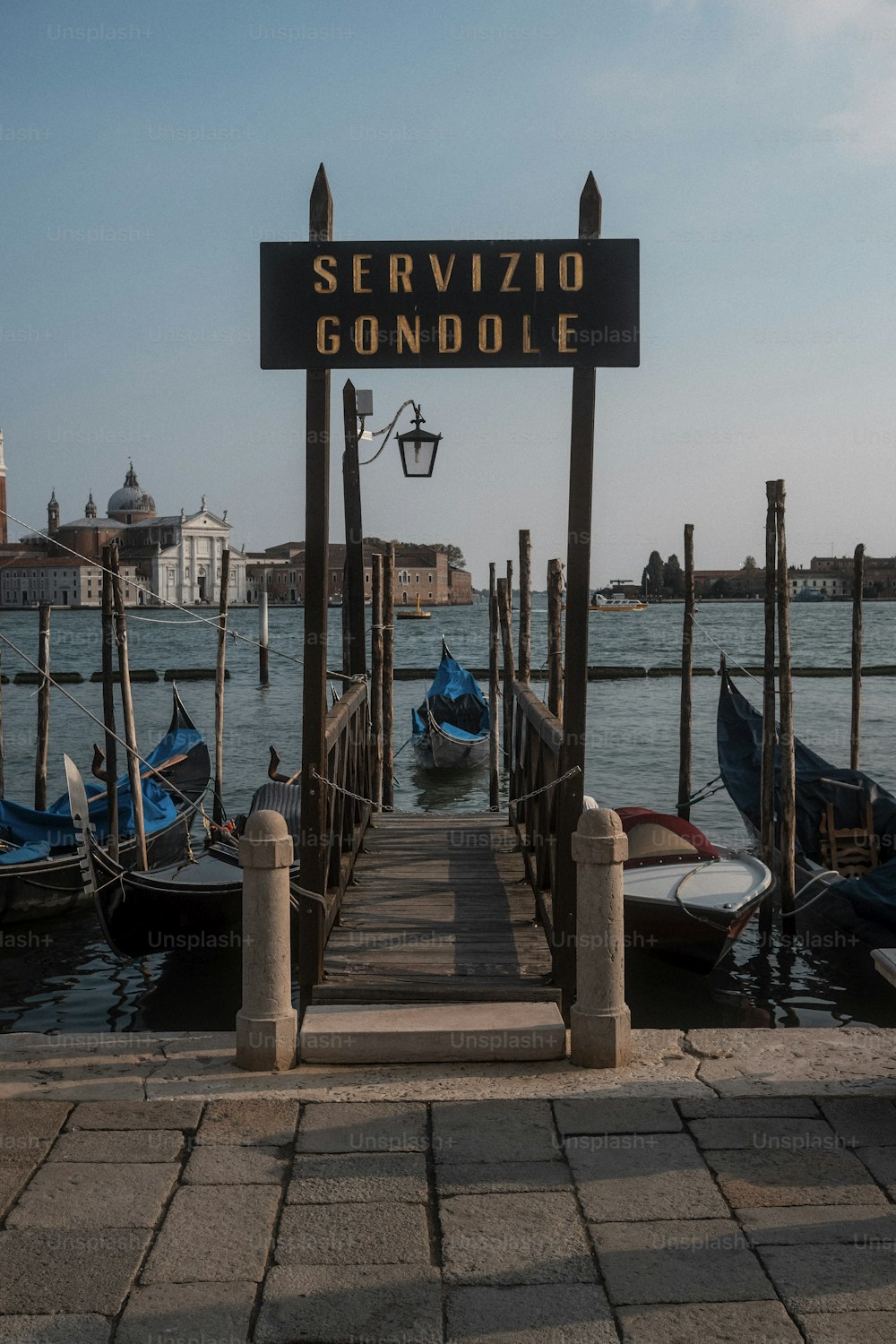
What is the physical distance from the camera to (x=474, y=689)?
24.2 m

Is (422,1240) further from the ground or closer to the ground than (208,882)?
further from the ground

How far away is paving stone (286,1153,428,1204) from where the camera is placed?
334cm

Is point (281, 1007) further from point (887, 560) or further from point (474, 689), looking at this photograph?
point (887, 560)

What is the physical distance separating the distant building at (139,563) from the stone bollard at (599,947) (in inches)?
4448

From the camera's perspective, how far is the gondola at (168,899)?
9.18 m

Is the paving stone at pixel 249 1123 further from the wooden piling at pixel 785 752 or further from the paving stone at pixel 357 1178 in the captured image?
the wooden piling at pixel 785 752

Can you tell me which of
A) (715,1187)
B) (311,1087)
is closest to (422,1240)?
(715,1187)

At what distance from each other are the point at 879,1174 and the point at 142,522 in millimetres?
137532

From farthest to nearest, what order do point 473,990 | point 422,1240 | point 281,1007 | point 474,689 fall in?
point 474,689
point 473,990
point 281,1007
point 422,1240

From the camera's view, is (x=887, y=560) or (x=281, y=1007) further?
(x=887, y=560)

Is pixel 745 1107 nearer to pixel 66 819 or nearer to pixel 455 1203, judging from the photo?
pixel 455 1203

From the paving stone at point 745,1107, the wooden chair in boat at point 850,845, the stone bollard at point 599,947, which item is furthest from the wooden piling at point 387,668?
the paving stone at point 745,1107

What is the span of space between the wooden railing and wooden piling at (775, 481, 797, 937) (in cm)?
286

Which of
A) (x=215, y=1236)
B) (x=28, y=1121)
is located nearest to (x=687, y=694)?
(x=28, y=1121)
